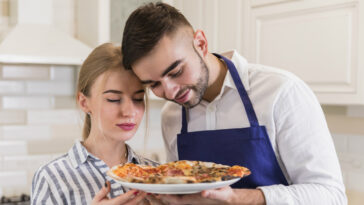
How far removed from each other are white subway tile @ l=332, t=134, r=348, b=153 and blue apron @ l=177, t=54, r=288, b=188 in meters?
1.17

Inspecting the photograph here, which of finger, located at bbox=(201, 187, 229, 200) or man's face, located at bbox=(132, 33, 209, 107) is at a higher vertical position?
man's face, located at bbox=(132, 33, 209, 107)

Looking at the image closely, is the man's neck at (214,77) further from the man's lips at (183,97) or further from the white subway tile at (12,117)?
the white subway tile at (12,117)

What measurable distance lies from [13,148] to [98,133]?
142 cm

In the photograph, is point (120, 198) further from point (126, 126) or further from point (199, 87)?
point (199, 87)

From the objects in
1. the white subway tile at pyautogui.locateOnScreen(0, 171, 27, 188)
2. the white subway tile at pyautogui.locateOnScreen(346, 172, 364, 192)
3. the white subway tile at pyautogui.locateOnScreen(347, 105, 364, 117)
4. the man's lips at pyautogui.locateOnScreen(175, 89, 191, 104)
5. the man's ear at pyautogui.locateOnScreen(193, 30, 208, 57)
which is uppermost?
the man's ear at pyautogui.locateOnScreen(193, 30, 208, 57)

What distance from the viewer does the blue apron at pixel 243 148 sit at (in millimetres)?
1460

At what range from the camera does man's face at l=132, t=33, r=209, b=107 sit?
4.46 feet

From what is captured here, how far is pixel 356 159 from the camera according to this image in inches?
96.5

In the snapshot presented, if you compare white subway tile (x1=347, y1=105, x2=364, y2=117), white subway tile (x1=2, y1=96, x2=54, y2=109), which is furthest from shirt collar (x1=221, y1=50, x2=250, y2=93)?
white subway tile (x1=2, y1=96, x2=54, y2=109)

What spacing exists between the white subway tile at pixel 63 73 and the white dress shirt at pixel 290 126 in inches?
60.4

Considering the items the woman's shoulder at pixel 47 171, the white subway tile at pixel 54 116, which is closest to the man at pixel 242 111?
the woman's shoulder at pixel 47 171

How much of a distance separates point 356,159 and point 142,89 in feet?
4.67

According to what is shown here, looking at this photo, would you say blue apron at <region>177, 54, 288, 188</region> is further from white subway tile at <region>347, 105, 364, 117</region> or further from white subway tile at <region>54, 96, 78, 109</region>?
white subway tile at <region>54, 96, 78, 109</region>

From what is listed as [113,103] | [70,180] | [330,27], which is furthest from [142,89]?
[330,27]
